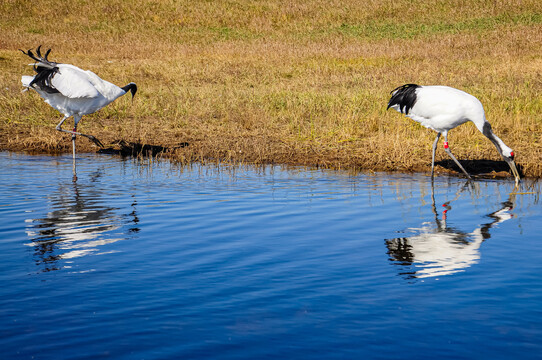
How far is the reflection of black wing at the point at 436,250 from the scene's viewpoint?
5.30 metres

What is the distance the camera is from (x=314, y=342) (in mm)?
3854

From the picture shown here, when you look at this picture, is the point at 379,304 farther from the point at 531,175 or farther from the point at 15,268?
the point at 531,175

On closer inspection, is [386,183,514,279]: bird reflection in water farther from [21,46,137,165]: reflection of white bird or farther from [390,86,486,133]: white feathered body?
[21,46,137,165]: reflection of white bird

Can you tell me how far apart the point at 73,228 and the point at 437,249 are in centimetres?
346

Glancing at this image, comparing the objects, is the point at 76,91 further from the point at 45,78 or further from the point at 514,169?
the point at 514,169

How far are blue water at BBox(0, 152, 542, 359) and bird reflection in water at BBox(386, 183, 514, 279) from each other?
24mm

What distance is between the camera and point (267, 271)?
16.9 ft

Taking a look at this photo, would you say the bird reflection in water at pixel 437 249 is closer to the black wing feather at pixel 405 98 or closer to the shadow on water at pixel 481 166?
the shadow on water at pixel 481 166

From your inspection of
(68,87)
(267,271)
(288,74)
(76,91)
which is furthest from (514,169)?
(288,74)

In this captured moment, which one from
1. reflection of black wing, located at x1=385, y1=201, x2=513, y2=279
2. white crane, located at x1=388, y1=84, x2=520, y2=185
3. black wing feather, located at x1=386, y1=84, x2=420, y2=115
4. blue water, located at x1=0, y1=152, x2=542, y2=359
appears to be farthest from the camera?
black wing feather, located at x1=386, y1=84, x2=420, y2=115

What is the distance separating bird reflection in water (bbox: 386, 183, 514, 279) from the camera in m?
5.30

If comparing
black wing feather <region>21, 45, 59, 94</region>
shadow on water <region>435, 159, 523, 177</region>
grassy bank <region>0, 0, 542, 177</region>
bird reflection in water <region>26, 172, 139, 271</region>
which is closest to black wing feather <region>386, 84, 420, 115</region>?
grassy bank <region>0, 0, 542, 177</region>

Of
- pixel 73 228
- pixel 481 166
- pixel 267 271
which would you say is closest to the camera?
pixel 267 271

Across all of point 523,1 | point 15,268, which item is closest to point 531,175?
point 15,268
